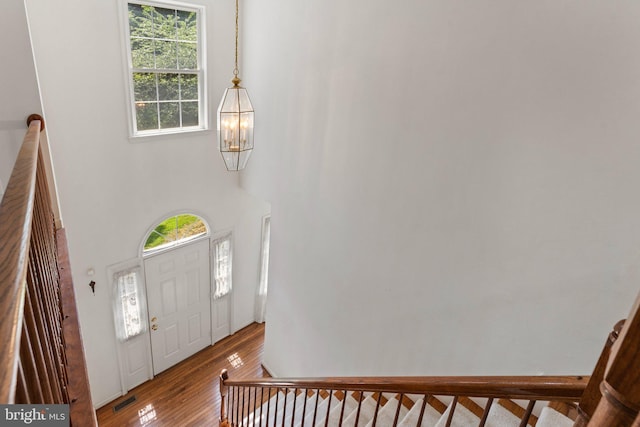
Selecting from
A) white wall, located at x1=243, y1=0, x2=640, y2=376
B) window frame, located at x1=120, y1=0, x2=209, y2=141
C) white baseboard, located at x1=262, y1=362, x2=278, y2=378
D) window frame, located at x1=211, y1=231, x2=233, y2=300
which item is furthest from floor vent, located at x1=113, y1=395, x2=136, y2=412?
window frame, located at x1=120, y1=0, x2=209, y2=141

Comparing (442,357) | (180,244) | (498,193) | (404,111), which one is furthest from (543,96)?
(180,244)

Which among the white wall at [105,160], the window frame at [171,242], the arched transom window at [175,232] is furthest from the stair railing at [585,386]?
the arched transom window at [175,232]

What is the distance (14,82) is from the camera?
2500mm

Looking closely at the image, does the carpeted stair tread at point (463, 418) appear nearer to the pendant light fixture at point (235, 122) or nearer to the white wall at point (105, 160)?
the pendant light fixture at point (235, 122)

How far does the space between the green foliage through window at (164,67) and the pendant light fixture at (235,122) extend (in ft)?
4.47

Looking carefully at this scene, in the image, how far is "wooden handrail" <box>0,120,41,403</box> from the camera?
0.54 meters

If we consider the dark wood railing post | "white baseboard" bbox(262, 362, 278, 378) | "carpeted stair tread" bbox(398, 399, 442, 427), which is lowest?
"white baseboard" bbox(262, 362, 278, 378)

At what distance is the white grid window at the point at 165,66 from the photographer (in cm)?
390

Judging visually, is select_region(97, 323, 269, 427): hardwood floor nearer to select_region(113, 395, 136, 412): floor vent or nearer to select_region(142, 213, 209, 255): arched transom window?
select_region(113, 395, 136, 412): floor vent

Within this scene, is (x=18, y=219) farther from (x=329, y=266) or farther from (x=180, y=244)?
(x=180, y=244)

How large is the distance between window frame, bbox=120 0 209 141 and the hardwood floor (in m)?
3.34

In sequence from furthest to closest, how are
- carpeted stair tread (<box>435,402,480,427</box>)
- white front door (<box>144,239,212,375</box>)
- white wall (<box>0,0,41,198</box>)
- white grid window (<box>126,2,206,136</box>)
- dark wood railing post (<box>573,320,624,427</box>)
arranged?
white front door (<box>144,239,212,375</box>), white grid window (<box>126,2,206,136</box>), carpeted stair tread (<box>435,402,480,427</box>), white wall (<box>0,0,41,198</box>), dark wood railing post (<box>573,320,624,427</box>)

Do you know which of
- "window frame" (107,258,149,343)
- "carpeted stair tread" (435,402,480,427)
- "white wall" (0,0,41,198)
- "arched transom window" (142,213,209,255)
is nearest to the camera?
"white wall" (0,0,41,198)

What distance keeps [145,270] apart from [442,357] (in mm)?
3634
